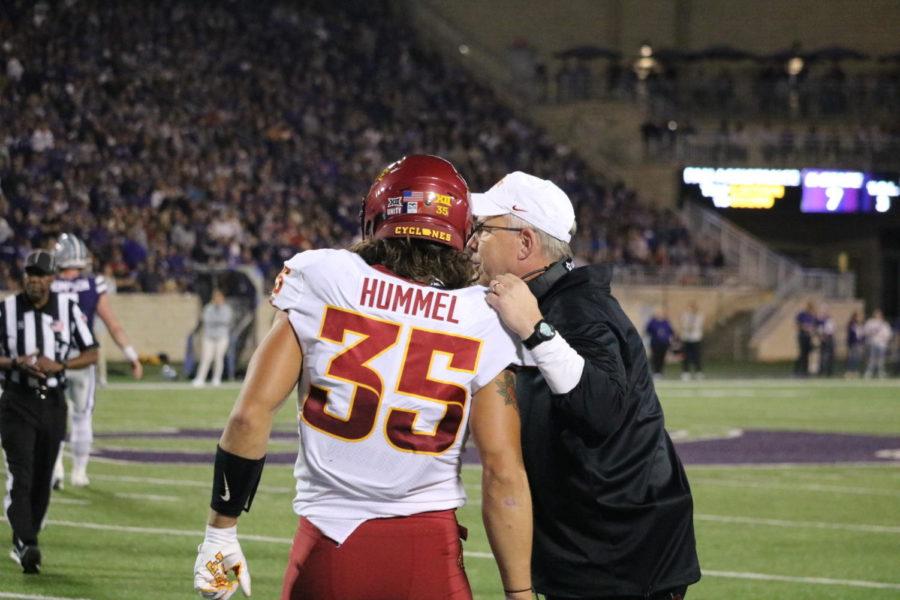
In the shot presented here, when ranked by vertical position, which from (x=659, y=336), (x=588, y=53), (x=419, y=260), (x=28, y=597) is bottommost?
(x=28, y=597)

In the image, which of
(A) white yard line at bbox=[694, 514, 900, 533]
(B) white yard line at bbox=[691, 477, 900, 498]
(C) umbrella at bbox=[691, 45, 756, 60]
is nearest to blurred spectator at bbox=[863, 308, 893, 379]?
(C) umbrella at bbox=[691, 45, 756, 60]

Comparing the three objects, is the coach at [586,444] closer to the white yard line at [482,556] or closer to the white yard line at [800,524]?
the white yard line at [482,556]

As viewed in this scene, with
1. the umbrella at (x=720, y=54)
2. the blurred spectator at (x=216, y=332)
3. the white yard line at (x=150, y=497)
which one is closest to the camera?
the white yard line at (x=150, y=497)

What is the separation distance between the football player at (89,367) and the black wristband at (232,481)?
8.20 metres

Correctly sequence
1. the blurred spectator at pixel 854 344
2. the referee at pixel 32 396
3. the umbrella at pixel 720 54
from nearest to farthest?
the referee at pixel 32 396 < the blurred spectator at pixel 854 344 < the umbrella at pixel 720 54

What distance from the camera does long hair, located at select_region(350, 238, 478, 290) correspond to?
364cm

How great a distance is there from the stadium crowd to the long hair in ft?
77.5

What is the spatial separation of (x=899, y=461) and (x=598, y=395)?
1244 centimetres

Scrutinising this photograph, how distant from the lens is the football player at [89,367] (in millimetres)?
11953

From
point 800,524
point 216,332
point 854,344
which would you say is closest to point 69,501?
point 800,524

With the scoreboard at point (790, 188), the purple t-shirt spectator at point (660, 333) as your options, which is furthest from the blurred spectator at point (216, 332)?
the scoreboard at point (790, 188)

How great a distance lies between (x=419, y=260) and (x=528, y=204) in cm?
66

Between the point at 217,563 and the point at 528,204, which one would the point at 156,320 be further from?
the point at 217,563

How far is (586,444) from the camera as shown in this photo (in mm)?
4105
